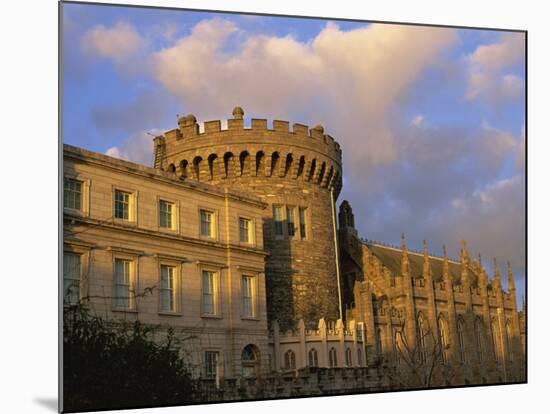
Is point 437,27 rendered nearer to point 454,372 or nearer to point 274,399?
point 274,399

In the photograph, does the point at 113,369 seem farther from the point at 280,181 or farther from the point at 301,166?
the point at 301,166

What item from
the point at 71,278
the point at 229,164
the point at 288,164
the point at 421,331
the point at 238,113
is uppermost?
the point at 238,113

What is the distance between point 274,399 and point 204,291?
14.0 ft

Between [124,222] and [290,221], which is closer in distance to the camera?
[124,222]

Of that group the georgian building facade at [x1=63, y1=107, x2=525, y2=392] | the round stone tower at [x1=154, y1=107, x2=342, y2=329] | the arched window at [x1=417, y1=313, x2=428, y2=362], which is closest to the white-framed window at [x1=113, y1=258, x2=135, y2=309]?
the georgian building facade at [x1=63, y1=107, x2=525, y2=392]

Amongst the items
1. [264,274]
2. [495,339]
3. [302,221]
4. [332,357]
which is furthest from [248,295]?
[495,339]

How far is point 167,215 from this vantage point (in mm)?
22922

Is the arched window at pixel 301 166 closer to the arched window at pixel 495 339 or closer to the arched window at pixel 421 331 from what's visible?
the arched window at pixel 421 331

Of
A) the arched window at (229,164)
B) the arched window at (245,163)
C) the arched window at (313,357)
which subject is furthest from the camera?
the arched window at (245,163)

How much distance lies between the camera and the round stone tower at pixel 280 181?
29.0m

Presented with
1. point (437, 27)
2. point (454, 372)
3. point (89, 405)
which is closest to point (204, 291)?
point (89, 405)

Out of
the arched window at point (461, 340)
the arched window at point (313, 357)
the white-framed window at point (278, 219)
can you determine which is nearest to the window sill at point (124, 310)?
the arched window at point (313, 357)

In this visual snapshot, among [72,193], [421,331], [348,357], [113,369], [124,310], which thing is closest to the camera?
[113,369]

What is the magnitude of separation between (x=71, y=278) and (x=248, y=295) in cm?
716
